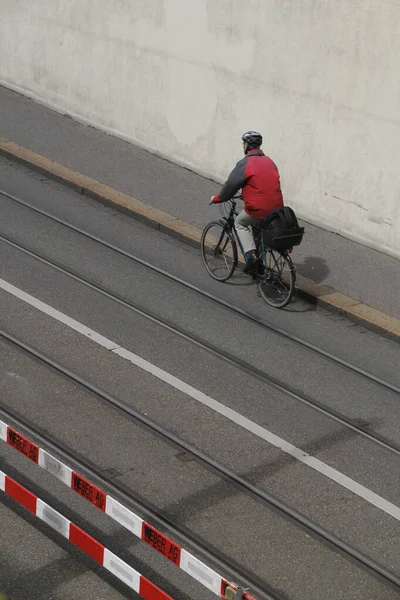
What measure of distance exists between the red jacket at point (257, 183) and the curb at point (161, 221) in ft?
3.27

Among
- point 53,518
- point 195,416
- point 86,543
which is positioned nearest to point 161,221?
point 195,416

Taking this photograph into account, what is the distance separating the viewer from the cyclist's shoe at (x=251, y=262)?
1206cm

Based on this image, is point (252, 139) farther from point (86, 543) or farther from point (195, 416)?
point (86, 543)

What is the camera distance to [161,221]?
13.8 m

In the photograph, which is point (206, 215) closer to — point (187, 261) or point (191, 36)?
point (187, 261)

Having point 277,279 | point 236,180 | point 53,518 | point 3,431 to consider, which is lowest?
point 277,279

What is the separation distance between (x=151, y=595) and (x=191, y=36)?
10.5m

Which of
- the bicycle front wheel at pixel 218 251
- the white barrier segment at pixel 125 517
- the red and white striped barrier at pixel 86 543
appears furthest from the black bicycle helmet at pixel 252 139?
the white barrier segment at pixel 125 517

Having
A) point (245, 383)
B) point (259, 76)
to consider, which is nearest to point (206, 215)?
point (259, 76)

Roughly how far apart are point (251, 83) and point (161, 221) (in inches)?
92.1

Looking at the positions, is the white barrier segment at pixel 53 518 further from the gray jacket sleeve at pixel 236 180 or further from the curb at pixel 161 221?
the gray jacket sleeve at pixel 236 180

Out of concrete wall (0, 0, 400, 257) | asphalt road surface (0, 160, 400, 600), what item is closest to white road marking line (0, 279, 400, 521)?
asphalt road surface (0, 160, 400, 600)

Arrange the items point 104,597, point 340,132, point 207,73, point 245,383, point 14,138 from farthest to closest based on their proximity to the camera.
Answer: point 14,138
point 207,73
point 340,132
point 245,383
point 104,597

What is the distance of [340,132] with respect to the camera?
13773 mm
